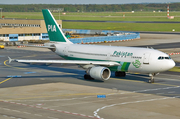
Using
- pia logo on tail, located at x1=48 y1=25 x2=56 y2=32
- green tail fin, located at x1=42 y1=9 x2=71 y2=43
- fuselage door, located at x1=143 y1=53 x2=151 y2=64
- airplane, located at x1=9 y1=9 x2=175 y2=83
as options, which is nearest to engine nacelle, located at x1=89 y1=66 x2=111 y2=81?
airplane, located at x1=9 y1=9 x2=175 y2=83

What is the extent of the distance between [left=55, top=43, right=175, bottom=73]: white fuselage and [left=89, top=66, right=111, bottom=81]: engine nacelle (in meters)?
2.30

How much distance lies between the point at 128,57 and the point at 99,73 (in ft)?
16.3

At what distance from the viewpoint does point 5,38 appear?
392 ft

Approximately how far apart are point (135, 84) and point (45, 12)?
2227 cm

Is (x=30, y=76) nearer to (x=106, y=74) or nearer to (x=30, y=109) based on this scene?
(x=106, y=74)

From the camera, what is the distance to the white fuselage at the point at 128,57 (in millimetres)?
46000

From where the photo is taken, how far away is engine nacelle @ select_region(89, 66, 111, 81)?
47.0 metres

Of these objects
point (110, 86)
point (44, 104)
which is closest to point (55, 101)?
point (44, 104)

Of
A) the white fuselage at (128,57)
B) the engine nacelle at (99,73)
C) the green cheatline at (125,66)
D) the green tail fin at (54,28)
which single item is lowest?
the engine nacelle at (99,73)

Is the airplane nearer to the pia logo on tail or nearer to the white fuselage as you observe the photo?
the white fuselage

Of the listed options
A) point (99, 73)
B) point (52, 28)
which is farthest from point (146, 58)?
point (52, 28)

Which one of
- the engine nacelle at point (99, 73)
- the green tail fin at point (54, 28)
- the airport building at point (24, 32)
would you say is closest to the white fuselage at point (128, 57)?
the engine nacelle at point (99, 73)

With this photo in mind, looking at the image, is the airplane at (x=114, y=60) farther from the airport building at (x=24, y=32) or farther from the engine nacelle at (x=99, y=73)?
the airport building at (x=24, y=32)

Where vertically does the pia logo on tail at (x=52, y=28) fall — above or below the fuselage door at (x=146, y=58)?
above
